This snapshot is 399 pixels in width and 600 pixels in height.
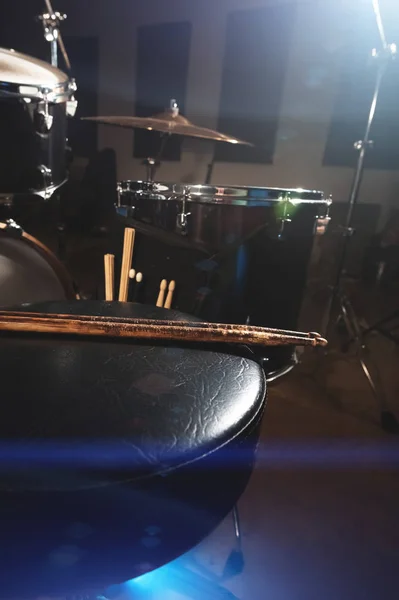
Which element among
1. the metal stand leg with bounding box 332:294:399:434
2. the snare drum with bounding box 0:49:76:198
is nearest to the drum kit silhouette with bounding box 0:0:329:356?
the snare drum with bounding box 0:49:76:198

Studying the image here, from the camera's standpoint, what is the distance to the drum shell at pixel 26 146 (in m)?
1.03

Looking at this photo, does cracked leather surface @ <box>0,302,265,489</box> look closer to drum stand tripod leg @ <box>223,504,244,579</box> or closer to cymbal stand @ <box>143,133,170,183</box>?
drum stand tripod leg @ <box>223,504,244,579</box>

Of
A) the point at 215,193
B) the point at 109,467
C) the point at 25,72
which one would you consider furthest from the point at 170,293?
the point at 109,467

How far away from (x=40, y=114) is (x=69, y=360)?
782 millimetres

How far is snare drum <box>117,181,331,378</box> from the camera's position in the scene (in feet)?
3.90

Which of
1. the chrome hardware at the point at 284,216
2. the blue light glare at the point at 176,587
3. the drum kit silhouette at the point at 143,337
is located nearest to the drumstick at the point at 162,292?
the drum kit silhouette at the point at 143,337

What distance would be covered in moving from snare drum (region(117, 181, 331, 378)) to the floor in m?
0.25

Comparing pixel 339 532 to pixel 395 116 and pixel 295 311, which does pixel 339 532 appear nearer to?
pixel 295 311

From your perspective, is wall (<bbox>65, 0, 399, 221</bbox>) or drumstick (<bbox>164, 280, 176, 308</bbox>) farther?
wall (<bbox>65, 0, 399, 221</bbox>)

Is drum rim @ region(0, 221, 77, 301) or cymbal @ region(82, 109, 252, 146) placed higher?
cymbal @ region(82, 109, 252, 146)

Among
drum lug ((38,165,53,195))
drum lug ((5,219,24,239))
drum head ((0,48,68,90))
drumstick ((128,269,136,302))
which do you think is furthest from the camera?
drumstick ((128,269,136,302))

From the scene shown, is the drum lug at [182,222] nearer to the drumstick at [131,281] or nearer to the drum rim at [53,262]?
the drumstick at [131,281]

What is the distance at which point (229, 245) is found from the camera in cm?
126

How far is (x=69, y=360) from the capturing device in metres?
0.59
